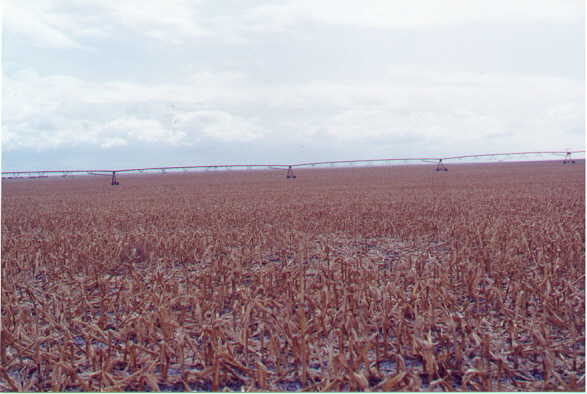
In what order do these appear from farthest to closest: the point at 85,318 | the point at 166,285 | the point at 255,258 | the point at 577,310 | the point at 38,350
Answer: the point at 255,258 → the point at 166,285 → the point at 85,318 → the point at 577,310 → the point at 38,350

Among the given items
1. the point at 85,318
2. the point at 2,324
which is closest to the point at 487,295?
the point at 85,318

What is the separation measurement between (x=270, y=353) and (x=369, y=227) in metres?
5.45

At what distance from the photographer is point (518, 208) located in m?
10.4

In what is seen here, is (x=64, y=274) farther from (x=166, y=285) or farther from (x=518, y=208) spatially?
(x=518, y=208)

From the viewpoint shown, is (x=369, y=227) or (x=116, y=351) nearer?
(x=116, y=351)

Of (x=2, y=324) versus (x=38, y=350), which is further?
(x=2, y=324)

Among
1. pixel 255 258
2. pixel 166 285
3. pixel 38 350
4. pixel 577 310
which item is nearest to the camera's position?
pixel 38 350

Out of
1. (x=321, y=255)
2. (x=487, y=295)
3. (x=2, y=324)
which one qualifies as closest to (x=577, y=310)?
(x=487, y=295)

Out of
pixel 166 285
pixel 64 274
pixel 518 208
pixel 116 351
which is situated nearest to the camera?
pixel 116 351

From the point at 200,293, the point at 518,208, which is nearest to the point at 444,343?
the point at 200,293

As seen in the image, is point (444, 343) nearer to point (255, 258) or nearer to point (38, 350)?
point (38, 350)

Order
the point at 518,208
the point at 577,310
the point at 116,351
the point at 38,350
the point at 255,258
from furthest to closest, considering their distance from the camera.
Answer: the point at 518,208 < the point at 255,258 < the point at 577,310 < the point at 116,351 < the point at 38,350

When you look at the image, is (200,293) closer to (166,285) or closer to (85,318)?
(166,285)

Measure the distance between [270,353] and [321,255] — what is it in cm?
294
